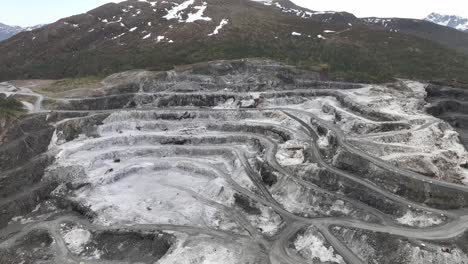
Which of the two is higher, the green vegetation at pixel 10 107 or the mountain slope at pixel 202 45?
the mountain slope at pixel 202 45

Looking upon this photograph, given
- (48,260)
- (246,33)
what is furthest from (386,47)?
(48,260)

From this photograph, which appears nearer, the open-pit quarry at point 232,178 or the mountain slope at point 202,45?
the open-pit quarry at point 232,178

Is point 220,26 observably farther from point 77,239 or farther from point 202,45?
point 77,239

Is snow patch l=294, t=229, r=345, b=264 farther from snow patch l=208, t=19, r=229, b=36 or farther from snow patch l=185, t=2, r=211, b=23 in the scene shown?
snow patch l=185, t=2, r=211, b=23

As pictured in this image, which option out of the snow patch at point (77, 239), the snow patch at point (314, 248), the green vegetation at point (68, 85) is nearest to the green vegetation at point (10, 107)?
the green vegetation at point (68, 85)

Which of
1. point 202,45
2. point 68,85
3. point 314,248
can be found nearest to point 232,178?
point 314,248

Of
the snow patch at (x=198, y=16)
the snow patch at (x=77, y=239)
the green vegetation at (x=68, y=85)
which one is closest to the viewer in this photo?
the snow patch at (x=77, y=239)

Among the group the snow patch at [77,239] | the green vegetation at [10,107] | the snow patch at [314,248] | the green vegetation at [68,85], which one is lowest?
the snow patch at [77,239]

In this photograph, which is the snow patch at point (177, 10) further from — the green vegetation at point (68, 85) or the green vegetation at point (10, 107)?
the green vegetation at point (10, 107)
